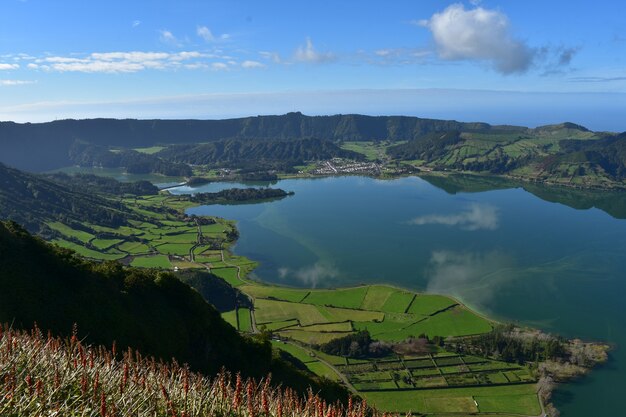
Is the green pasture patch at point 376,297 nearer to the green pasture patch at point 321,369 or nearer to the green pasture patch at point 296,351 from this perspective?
the green pasture patch at point 296,351

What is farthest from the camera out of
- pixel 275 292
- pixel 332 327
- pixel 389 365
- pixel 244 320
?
pixel 275 292

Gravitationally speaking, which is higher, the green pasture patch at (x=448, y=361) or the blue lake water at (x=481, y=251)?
the blue lake water at (x=481, y=251)

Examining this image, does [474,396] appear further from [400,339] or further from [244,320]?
[244,320]

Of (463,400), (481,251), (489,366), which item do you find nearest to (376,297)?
(489,366)

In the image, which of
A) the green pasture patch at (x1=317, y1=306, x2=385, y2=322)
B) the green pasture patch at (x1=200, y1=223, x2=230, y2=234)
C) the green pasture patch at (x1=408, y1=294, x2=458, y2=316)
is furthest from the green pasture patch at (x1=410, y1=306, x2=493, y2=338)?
the green pasture patch at (x1=200, y1=223, x2=230, y2=234)

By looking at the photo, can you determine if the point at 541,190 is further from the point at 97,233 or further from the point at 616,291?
the point at 97,233

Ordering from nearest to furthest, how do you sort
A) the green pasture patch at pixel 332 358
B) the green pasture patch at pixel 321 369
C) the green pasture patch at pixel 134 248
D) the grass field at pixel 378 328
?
the grass field at pixel 378 328 → the green pasture patch at pixel 321 369 → the green pasture patch at pixel 332 358 → the green pasture patch at pixel 134 248

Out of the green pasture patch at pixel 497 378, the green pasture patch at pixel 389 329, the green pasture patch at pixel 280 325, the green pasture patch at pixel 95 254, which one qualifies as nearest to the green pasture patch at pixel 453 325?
the green pasture patch at pixel 389 329
